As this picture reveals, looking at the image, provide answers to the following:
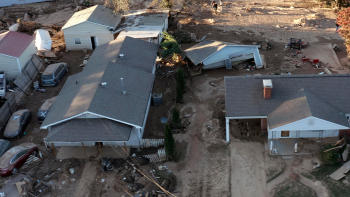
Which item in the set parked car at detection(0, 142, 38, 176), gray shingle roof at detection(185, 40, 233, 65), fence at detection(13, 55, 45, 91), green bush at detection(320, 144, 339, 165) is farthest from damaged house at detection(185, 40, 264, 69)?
parked car at detection(0, 142, 38, 176)

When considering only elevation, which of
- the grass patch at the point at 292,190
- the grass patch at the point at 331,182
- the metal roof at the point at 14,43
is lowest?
the grass patch at the point at 292,190

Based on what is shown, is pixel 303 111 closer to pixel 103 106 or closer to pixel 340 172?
pixel 340 172

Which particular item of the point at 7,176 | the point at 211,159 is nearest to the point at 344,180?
the point at 211,159

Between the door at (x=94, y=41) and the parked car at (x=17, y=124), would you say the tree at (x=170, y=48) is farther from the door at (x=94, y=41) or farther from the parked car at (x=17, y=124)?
the parked car at (x=17, y=124)

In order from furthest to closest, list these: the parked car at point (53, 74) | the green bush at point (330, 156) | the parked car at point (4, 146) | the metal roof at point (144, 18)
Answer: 1. the metal roof at point (144, 18)
2. the parked car at point (53, 74)
3. the parked car at point (4, 146)
4. the green bush at point (330, 156)

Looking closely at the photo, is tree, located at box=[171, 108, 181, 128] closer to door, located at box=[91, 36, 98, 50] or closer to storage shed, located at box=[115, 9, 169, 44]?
storage shed, located at box=[115, 9, 169, 44]

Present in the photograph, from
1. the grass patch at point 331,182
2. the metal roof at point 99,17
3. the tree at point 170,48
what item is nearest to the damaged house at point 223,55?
the tree at point 170,48

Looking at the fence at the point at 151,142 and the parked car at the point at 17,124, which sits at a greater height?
the parked car at the point at 17,124
